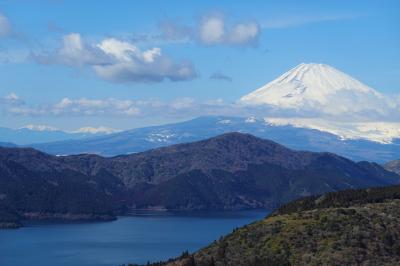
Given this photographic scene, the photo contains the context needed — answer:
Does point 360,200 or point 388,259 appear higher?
point 360,200

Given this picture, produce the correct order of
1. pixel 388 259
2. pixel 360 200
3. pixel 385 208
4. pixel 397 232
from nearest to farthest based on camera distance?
1. pixel 388 259
2. pixel 397 232
3. pixel 385 208
4. pixel 360 200

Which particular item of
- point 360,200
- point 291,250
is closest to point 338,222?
point 291,250

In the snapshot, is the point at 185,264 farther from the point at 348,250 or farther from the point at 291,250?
the point at 348,250

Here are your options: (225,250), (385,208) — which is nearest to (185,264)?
(225,250)

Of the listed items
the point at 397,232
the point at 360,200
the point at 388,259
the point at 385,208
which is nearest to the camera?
the point at 388,259

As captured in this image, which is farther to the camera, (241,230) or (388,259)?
(241,230)

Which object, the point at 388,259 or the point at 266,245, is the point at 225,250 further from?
the point at 388,259
